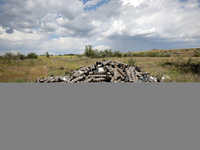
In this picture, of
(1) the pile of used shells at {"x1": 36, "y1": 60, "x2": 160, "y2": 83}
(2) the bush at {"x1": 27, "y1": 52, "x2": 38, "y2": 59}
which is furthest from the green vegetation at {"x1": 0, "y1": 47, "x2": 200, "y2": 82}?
(1) the pile of used shells at {"x1": 36, "y1": 60, "x2": 160, "y2": 83}

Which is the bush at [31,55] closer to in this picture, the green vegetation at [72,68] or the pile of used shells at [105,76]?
the green vegetation at [72,68]

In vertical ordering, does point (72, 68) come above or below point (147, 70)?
above

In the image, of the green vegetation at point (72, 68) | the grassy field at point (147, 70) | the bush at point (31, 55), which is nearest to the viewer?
the grassy field at point (147, 70)

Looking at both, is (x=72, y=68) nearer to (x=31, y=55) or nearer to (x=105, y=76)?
(x=105, y=76)

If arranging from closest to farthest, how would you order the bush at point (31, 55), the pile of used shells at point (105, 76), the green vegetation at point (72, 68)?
1. the pile of used shells at point (105, 76)
2. the green vegetation at point (72, 68)
3. the bush at point (31, 55)

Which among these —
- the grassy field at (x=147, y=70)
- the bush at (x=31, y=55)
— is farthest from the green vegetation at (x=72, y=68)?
the bush at (x=31, y=55)

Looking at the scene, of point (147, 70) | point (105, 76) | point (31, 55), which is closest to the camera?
point (105, 76)

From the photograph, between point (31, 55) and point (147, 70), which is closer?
point (147, 70)

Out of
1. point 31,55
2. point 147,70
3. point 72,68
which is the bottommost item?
point 147,70

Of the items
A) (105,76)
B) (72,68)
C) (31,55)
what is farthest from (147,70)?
(31,55)

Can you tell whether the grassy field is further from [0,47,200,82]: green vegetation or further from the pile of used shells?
the pile of used shells

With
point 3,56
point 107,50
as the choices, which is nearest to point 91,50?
point 107,50

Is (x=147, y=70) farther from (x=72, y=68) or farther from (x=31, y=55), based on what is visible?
(x=31, y=55)

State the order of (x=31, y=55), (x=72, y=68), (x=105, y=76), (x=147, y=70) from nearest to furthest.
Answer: (x=105, y=76), (x=147, y=70), (x=72, y=68), (x=31, y=55)
